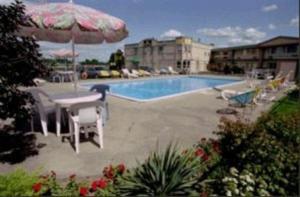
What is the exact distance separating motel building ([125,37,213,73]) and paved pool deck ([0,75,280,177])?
33834 mm

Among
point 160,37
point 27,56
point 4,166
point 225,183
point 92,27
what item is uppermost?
point 160,37

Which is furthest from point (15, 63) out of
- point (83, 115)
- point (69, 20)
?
point (83, 115)

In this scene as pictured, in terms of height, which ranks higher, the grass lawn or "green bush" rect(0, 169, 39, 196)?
"green bush" rect(0, 169, 39, 196)

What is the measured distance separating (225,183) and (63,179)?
266 centimetres

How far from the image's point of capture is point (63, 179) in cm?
409

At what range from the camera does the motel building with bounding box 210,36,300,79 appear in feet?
114

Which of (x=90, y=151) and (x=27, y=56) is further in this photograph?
(x=90, y=151)

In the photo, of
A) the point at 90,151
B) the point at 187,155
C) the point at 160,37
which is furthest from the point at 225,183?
the point at 160,37

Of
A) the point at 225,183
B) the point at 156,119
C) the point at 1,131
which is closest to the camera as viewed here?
Result: the point at 225,183

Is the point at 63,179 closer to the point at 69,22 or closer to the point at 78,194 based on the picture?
the point at 78,194

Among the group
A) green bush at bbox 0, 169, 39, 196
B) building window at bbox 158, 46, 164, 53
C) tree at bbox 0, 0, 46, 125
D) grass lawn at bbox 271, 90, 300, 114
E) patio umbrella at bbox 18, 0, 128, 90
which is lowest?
grass lawn at bbox 271, 90, 300, 114

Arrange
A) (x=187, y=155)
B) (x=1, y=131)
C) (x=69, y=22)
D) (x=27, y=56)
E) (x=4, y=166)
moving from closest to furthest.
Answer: (x=187, y=155)
(x=27, y=56)
(x=4, y=166)
(x=69, y=22)
(x=1, y=131)

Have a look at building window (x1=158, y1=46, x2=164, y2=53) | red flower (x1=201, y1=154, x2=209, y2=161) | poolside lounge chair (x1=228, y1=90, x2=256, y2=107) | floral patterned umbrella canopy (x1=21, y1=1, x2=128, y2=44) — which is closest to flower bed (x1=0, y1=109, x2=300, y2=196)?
red flower (x1=201, y1=154, x2=209, y2=161)

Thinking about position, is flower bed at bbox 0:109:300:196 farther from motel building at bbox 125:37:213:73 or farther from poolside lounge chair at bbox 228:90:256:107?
motel building at bbox 125:37:213:73
